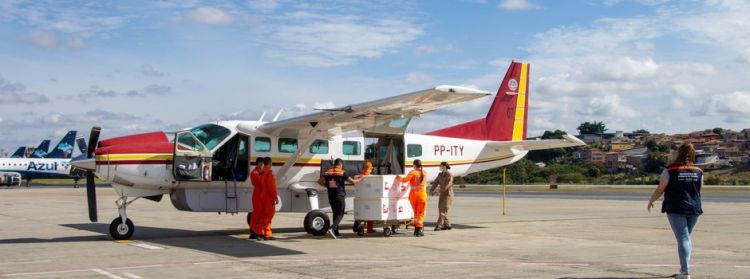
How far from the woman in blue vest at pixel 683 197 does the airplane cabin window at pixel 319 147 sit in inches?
336

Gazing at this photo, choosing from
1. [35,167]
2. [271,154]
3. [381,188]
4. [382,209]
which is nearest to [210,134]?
[271,154]

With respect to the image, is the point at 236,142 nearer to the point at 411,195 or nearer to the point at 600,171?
the point at 411,195

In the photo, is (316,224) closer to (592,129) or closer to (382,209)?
(382,209)

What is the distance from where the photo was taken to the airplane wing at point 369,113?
38.6ft

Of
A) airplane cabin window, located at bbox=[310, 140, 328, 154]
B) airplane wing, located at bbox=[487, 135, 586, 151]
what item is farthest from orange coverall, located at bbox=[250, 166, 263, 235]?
airplane wing, located at bbox=[487, 135, 586, 151]

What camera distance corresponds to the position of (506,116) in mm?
19156

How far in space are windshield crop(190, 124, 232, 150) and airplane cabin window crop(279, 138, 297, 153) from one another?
3.85ft

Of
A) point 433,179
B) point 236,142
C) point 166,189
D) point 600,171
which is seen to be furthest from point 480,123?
point 600,171

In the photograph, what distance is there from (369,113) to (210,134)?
3.32 meters

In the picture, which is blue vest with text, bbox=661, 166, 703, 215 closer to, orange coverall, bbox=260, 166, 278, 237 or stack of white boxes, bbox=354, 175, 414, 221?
stack of white boxes, bbox=354, 175, 414, 221

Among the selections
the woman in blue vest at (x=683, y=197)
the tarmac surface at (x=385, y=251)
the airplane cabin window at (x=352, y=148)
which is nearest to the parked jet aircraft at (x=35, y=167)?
the tarmac surface at (x=385, y=251)

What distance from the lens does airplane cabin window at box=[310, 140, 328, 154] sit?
15891 mm

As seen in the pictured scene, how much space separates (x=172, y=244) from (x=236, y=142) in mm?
2547

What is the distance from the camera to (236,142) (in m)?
15.0
